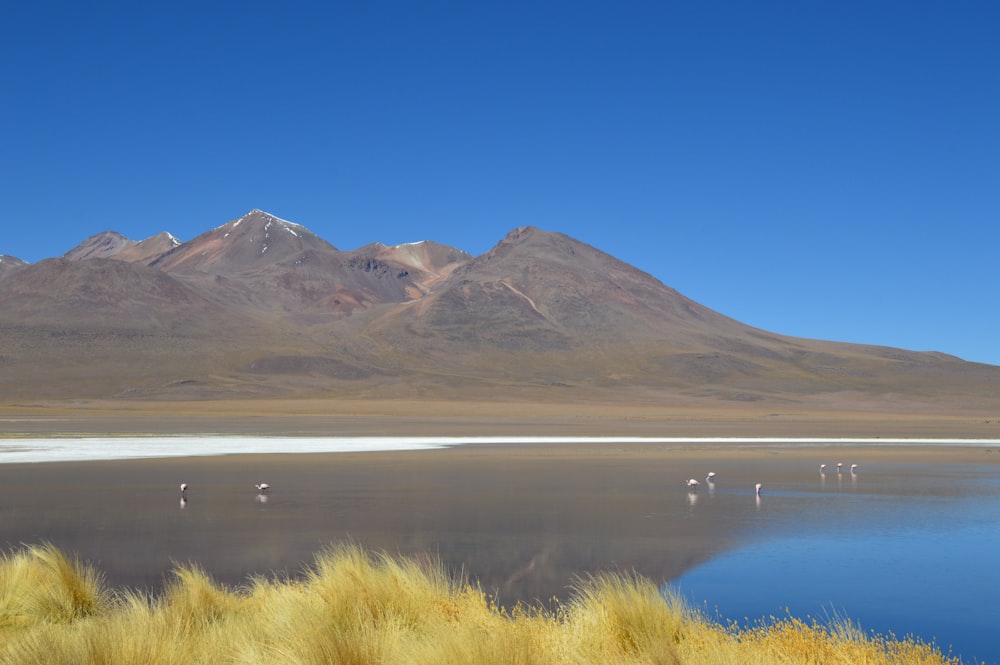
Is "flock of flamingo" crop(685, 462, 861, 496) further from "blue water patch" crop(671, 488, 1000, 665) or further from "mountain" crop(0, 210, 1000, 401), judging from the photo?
"mountain" crop(0, 210, 1000, 401)

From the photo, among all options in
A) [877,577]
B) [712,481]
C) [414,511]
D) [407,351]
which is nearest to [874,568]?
[877,577]

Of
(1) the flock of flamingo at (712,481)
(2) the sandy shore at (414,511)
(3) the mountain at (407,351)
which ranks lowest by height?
(2) the sandy shore at (414,511)

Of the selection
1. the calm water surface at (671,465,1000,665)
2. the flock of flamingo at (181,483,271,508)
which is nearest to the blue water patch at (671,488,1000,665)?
the calm water surface at (671,465,1000,665)

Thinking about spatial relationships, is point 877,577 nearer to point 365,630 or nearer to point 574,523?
point 574,523

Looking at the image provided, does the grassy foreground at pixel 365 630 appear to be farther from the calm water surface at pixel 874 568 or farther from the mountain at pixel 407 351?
the mountain at pixel 407 351

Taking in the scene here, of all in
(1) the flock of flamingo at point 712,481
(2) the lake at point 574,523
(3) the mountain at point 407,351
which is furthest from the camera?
(3) the mountain at point 407,351

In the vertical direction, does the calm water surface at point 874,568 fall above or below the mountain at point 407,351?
below

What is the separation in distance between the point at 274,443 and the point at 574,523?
2542 cm

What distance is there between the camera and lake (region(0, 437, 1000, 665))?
11.7 m

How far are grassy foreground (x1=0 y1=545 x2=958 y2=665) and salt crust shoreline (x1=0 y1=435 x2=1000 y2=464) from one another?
23.1 metres

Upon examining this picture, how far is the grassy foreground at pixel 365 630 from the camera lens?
6586 mm

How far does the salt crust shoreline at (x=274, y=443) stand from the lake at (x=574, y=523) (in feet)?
3.35

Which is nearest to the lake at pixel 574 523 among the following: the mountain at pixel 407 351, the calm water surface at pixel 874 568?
the calm water surface at pixel 874 568

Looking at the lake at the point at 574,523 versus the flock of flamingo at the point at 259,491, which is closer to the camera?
the lake at the point at 574,523
